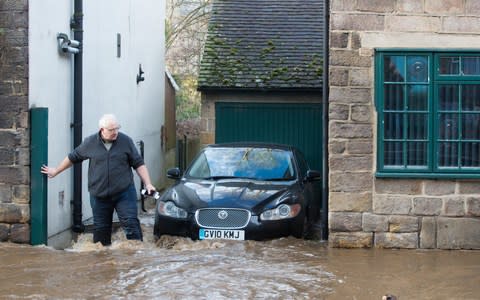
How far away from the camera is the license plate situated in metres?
10.7

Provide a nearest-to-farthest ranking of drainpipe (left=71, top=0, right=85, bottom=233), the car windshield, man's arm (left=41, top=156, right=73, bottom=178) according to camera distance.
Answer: man's arm (left=41, top=156, right=73, bottom=178)
the car windshield
drainpipe (left=71, top=0, right=85, bottom=233)

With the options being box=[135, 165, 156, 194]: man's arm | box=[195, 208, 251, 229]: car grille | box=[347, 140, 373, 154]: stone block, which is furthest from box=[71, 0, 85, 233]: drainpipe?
box=[347, 140, 373, 154]: stone block

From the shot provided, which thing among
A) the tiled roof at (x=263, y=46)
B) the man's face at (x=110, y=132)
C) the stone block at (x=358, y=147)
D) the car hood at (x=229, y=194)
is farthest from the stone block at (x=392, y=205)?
the tiled roof at (x=263, y=46)

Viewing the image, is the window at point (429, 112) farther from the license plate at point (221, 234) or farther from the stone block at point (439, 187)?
the license plate at point (221, 234)

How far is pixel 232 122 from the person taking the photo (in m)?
17.3

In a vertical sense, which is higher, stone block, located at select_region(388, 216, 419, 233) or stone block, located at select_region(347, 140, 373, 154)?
stone block, located at select_region(347, 140, 373, 154)

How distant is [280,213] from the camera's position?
35.7 ft

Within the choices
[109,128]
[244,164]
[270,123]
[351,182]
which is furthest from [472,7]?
[270,123]

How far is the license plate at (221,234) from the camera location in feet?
35.0

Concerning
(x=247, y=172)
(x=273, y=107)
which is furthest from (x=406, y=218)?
(x=273, y=107)

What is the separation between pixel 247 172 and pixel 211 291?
412 centimetres

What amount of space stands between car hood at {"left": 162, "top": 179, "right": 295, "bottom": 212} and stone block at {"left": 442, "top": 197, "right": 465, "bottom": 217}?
1962mm

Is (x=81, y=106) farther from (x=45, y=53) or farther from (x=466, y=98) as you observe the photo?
(x=466, y=98)

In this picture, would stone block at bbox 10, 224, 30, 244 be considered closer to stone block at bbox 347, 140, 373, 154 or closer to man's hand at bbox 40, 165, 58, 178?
man's hand at bbox 40, 165, 58, 178
